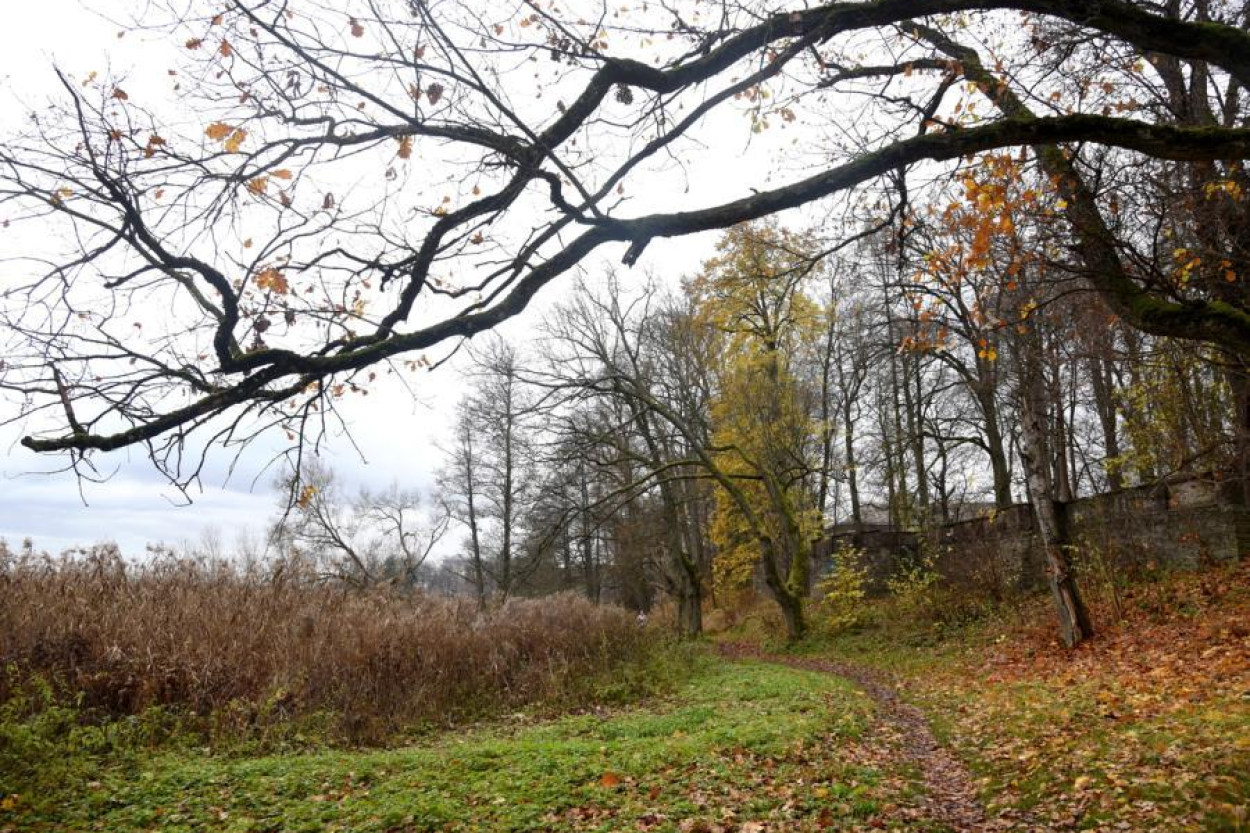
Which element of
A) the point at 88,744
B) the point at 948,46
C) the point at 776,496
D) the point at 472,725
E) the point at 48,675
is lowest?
the point at 472,725

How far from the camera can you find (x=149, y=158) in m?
4.47

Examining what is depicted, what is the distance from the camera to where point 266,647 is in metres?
9.25

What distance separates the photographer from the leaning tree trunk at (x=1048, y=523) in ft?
37.9

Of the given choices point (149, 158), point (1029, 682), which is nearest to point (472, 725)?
point (1029, 682)

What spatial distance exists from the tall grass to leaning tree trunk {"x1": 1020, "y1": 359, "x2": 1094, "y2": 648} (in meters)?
7.05

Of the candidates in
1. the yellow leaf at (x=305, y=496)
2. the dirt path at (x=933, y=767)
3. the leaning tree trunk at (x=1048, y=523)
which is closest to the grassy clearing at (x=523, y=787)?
the dirt path at (x=933, y=767)

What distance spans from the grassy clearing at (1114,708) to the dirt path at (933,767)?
16cm

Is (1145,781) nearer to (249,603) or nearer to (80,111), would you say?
(80,111)

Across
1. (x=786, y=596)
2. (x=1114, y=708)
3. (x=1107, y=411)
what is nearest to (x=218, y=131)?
(x=1114, y=708)

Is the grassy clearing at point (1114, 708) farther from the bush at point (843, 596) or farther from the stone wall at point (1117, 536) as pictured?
the bush at point (843, 596)

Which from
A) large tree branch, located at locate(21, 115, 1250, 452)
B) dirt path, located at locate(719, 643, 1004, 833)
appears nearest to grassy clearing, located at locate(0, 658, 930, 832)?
dirt path, located at locate(719, 643, 1004, 833)

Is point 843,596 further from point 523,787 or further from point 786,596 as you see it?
point 523,787

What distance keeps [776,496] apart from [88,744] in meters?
15.9

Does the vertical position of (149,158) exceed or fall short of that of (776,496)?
it exceeds it
